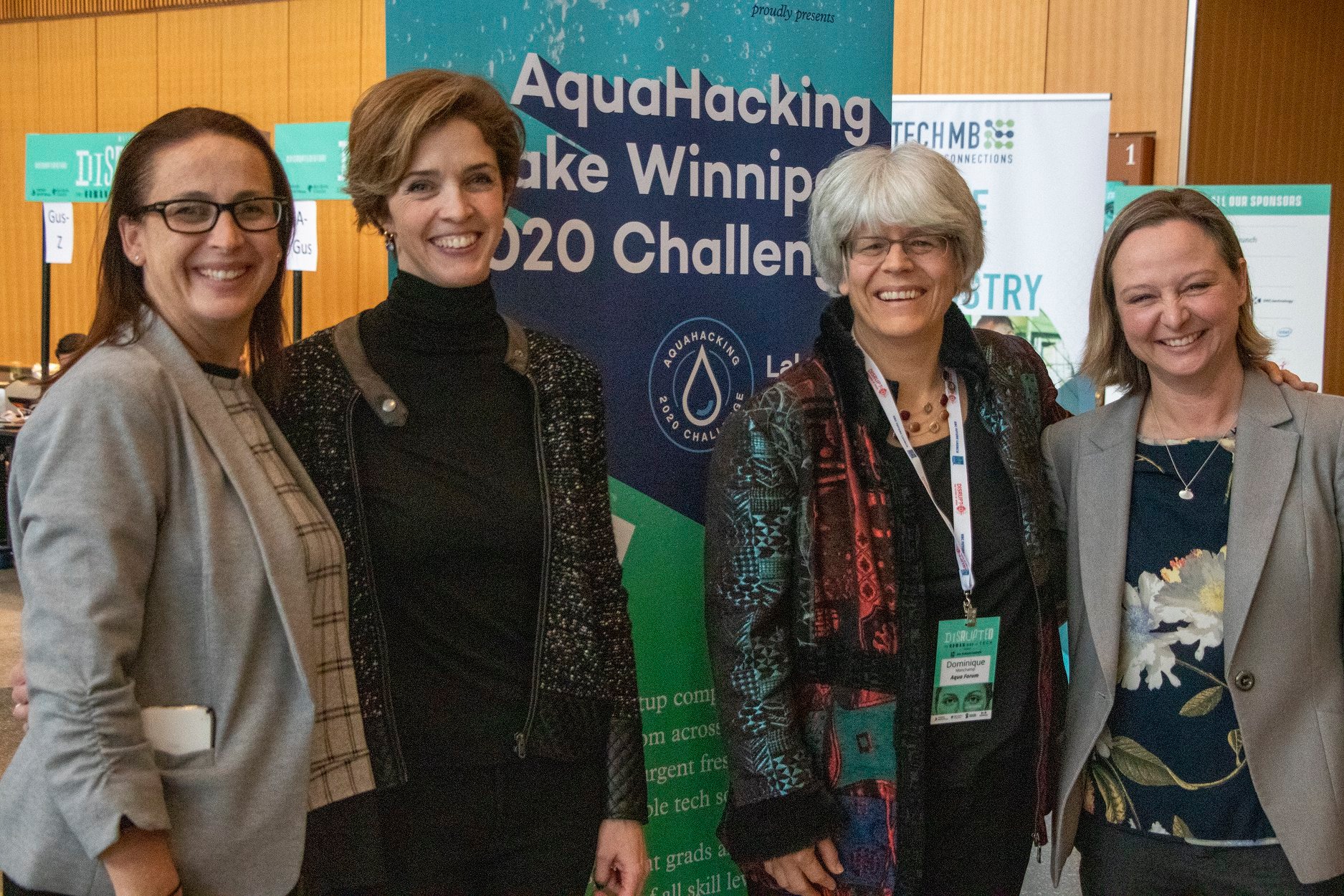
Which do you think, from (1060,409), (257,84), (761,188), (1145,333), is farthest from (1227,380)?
(257,84)

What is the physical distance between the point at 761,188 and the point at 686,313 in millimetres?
297

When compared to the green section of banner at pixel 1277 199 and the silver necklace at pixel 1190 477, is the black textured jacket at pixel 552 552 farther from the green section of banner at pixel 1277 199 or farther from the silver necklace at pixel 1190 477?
the green section of banner at pixel 1277 199

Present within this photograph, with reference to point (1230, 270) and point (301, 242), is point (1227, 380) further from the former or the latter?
point (301, 242)

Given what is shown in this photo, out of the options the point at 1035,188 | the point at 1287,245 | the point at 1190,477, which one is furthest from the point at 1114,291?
the point at 1287,245

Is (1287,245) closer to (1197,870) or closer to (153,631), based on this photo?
(1197,870)

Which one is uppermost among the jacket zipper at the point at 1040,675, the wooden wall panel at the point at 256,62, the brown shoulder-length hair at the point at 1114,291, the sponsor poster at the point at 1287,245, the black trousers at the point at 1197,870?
the wooden wall panel at the point at 256,62

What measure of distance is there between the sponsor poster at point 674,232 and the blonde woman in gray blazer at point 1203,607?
0.70 metres

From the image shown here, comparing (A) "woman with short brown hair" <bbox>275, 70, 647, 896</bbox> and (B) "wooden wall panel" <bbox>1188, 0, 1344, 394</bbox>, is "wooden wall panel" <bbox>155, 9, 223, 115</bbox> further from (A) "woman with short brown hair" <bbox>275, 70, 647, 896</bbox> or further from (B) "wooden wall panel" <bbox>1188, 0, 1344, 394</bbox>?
(A) "woman with short brown hair" <bbox>275, 70, 647, 896</bbox>

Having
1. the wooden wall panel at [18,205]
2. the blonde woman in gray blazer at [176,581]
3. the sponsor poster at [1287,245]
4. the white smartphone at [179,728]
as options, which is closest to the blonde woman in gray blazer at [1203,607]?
the blonde woman in gray blazer at [176,581]

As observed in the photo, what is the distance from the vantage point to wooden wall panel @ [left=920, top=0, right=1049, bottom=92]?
6.46 metres

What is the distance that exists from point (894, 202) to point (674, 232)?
0.56 metres

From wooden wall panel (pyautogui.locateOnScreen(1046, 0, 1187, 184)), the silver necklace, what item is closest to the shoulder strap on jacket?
the silver necklace

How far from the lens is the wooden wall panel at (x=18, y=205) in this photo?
11.3 m

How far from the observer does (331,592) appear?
1.52 meters
